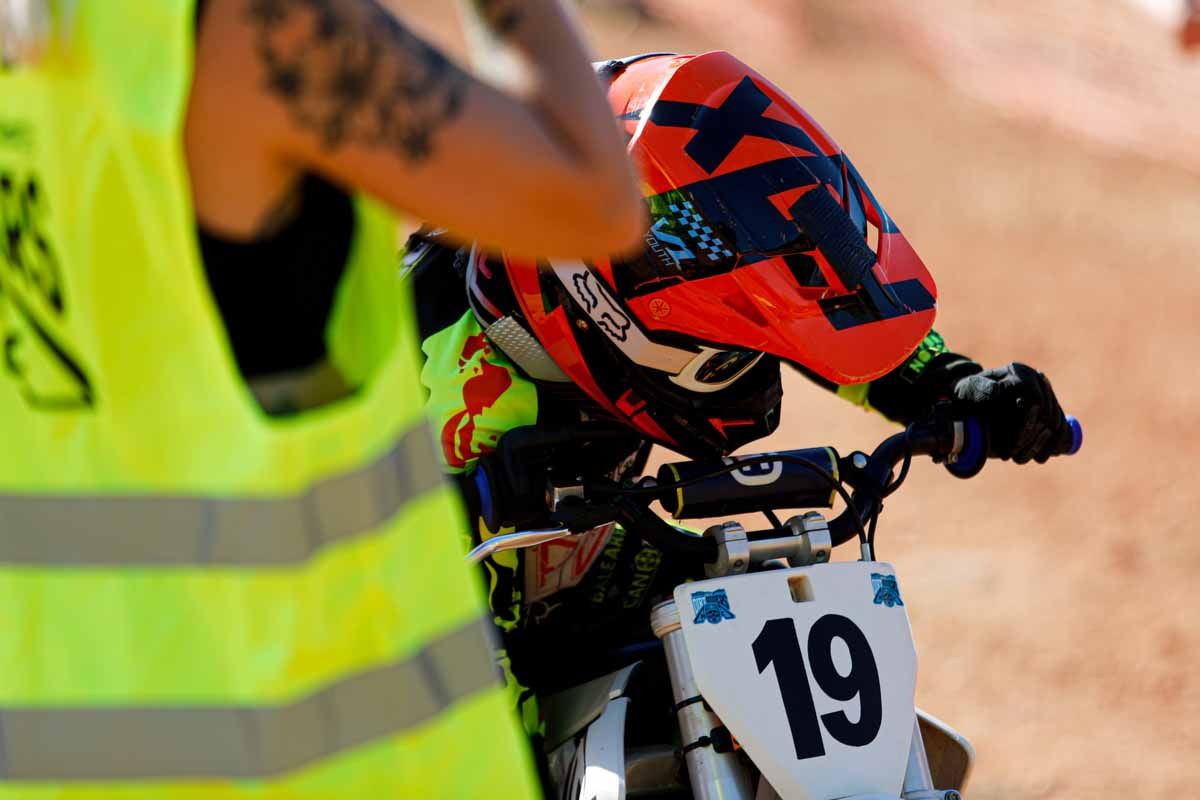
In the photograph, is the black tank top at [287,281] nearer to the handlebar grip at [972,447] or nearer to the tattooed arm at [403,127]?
the tattooed arm at [403,127]

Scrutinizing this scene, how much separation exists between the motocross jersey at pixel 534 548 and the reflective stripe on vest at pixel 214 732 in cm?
137

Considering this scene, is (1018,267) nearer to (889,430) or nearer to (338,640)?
(889,430)

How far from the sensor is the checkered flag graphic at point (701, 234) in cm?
296

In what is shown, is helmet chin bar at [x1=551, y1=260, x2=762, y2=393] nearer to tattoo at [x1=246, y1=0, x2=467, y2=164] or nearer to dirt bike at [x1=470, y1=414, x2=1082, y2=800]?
dirt bike at [x1=470, y1=414, x2=1082, y2=800]

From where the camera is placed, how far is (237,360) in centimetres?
154

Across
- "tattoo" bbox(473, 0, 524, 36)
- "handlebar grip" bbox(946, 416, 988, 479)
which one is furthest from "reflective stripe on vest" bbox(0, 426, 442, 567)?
"handlebar grip" bbox(946, 416, 988, 479)

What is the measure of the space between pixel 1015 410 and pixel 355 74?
2.10 meters

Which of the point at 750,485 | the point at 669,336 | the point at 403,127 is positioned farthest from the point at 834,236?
the point at 403,127

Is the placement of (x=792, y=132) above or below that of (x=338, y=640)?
above

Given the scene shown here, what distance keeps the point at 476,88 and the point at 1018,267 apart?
10.5m

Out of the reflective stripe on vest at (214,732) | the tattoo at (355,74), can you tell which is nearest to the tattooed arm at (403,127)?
the tattoo at (355,74)

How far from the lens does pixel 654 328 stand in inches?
121

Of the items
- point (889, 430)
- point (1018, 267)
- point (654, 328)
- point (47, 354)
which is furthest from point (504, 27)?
point (1018, 267)

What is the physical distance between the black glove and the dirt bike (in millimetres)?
346
